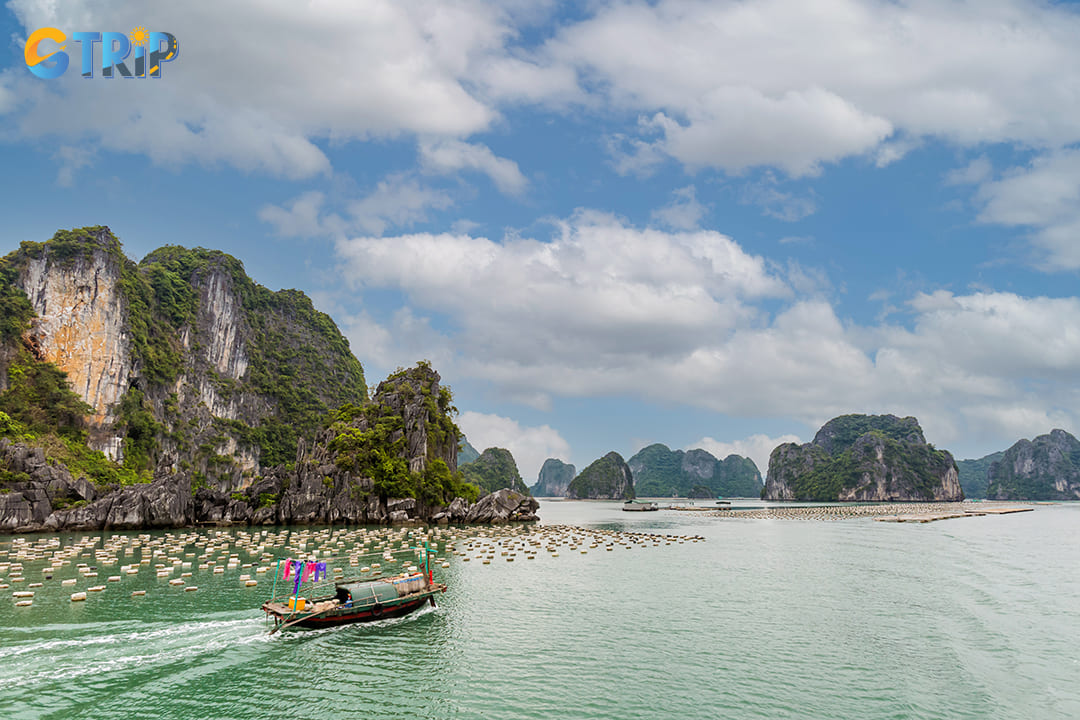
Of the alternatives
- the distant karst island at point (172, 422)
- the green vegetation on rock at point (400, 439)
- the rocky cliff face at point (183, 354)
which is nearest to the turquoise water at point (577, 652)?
the distant karst island at point (172, 422)

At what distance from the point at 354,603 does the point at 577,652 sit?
11.7 metres

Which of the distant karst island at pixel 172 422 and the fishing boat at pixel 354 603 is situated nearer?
the fishing boat at pixel 354 603

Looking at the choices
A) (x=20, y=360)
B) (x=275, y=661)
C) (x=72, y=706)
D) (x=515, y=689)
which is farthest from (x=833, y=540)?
(x=20, y=360)

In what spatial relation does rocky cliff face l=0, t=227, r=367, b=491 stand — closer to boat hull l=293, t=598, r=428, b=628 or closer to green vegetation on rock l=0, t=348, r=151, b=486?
green vegetation on rock l=0, t=348, r=151, b=486

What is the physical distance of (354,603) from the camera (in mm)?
29703

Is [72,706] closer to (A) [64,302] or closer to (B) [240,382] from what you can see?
(A) [64,302]

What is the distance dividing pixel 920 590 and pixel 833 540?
3840 cm

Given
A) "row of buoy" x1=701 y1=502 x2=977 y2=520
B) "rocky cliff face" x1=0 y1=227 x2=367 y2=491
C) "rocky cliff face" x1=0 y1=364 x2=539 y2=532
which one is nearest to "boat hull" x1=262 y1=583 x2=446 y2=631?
"rocky cliff face" x1=0 y1=364 x2=539 y2=532

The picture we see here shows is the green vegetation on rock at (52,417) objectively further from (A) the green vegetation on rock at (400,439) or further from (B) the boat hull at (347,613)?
(B) the boat hull at (347,613)

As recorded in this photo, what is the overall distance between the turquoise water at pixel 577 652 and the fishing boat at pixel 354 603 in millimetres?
Result: 657

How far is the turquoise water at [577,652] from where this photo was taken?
67.5 feet

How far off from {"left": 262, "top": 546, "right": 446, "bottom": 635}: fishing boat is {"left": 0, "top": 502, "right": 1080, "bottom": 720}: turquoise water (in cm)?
66

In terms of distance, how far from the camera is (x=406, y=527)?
290 ft

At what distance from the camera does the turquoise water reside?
20578 mm
